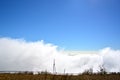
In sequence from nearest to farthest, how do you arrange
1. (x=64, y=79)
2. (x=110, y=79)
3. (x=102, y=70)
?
(x=64, y=79) < (x=110, y=79) < (x=102, y=70)

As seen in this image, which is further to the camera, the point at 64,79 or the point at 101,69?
the point at 101,69

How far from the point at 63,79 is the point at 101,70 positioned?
14.5 metres

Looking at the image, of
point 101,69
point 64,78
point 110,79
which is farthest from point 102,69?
point 64,78

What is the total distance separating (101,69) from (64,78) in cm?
1457

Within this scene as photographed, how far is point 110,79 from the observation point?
18.8 metres

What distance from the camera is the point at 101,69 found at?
28047mm

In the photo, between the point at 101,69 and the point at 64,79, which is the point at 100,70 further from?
the point at 64,79

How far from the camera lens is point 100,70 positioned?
27.8 meters

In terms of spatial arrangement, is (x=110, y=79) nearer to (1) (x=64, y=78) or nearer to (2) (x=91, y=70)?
(1) (x=64, y=78)

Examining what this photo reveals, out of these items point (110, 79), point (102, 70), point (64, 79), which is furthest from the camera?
point (102, 70)

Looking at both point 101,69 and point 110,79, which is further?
point 101,69

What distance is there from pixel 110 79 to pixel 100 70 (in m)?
9.12

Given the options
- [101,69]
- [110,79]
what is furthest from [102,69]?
[110,79]

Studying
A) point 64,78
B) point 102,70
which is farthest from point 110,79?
point 102,70
